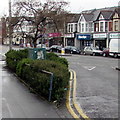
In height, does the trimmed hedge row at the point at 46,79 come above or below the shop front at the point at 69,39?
below

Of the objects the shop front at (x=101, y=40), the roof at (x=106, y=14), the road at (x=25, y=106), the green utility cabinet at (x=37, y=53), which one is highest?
the roof at (x=106, y=14)

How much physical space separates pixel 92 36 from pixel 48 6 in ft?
96.7

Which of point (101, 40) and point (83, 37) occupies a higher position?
point (83, 37)

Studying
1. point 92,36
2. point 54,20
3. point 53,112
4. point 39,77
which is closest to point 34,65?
point 39,77

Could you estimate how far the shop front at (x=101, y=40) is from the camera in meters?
48.5

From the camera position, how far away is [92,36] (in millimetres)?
51844

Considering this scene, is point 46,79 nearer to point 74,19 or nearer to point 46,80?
point 46,80

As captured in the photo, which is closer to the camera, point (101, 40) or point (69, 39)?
point (101, 40)

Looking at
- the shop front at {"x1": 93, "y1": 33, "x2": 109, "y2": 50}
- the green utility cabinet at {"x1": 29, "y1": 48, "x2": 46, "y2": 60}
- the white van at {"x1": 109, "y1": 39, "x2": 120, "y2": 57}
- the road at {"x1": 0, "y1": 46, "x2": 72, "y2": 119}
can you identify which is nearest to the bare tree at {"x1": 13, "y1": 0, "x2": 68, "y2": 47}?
the green utility cabinet at {"x1": 29, "y1": 48, "x2": 46, "y2": 60}

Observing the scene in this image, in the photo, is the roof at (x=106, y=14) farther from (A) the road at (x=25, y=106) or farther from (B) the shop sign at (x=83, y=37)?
(A) the road at (x=25, y=106)

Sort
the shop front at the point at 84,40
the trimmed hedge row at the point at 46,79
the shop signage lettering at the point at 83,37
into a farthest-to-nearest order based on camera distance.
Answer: the shop front at the point at 84,40, the shop signage lettering at the point at 83,37, the trimmed hedge row at the point at 46,79

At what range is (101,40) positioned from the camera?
49.9m

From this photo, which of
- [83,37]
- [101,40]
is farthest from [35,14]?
[83,37]

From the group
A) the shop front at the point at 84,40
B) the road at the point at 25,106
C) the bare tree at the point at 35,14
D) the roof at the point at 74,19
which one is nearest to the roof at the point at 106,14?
the shop front at the point at 84,40
